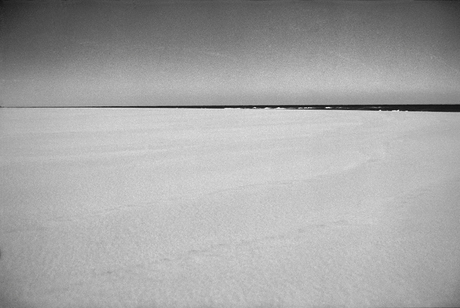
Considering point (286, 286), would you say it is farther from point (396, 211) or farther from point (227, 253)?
point (396, 211)

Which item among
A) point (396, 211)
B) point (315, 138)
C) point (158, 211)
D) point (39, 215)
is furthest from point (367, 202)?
point (315, 138)

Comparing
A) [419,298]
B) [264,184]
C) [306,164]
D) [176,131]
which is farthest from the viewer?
[176,131]

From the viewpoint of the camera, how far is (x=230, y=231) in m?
0.27

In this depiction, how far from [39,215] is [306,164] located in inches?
15.9

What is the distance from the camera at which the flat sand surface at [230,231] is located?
192mm

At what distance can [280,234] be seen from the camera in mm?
267

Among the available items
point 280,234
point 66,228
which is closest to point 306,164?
point 280,234

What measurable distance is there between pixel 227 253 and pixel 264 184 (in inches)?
7.8

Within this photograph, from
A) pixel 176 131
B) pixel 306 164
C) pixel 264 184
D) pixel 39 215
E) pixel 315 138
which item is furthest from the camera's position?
pixel 176 131

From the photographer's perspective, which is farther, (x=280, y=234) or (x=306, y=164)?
(x=306, y=164)

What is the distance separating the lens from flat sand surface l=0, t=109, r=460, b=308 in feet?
0.63

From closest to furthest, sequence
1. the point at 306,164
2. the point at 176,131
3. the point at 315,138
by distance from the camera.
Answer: the point at 306,164 < the point at 315,138 < the point at 176,131

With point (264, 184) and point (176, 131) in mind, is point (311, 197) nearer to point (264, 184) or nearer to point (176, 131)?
point (264, 184)

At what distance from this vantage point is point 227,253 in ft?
0.77
